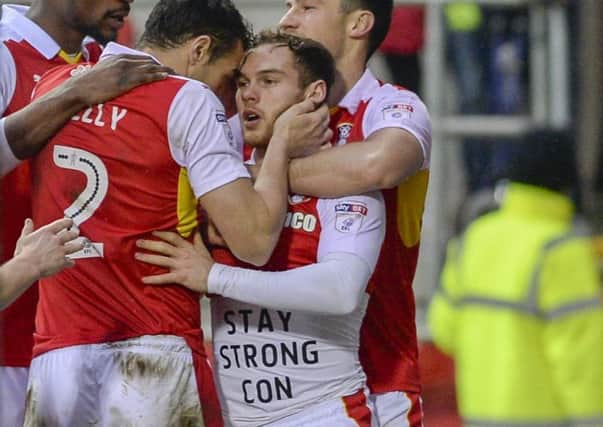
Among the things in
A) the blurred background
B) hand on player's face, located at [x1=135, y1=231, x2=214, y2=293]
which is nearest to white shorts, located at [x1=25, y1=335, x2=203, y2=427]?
hand on player's face, located at [x1=135, y1=231, x2=214, y2=293]

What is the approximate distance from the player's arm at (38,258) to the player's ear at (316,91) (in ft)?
2.48

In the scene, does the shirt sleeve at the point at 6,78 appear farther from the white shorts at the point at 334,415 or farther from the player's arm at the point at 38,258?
the white shorts at the point at 334,415

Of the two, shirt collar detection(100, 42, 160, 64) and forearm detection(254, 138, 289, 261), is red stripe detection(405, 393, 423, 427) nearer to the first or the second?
forearm detection(254, 138, 289, 261)

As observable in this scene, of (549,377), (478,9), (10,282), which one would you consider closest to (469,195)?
(478,9)

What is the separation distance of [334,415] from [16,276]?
0.90 meters

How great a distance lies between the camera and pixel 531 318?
4.00 meters

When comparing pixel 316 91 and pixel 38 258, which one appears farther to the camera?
pixel 316 91

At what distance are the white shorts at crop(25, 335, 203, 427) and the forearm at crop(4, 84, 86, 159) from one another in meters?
0.54

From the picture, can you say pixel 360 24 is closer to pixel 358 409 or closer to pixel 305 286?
pixel 305 286

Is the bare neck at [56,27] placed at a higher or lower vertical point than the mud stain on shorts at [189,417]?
higher

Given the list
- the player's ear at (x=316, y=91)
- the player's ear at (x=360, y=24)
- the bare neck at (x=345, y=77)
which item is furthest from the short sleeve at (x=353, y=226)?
the player's ear at (x=360, y=24)

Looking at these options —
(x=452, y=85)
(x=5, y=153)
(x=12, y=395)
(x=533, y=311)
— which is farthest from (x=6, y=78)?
(x=452, y=85)

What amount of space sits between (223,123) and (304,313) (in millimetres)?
550

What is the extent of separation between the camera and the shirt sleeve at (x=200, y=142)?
12.5 ft
